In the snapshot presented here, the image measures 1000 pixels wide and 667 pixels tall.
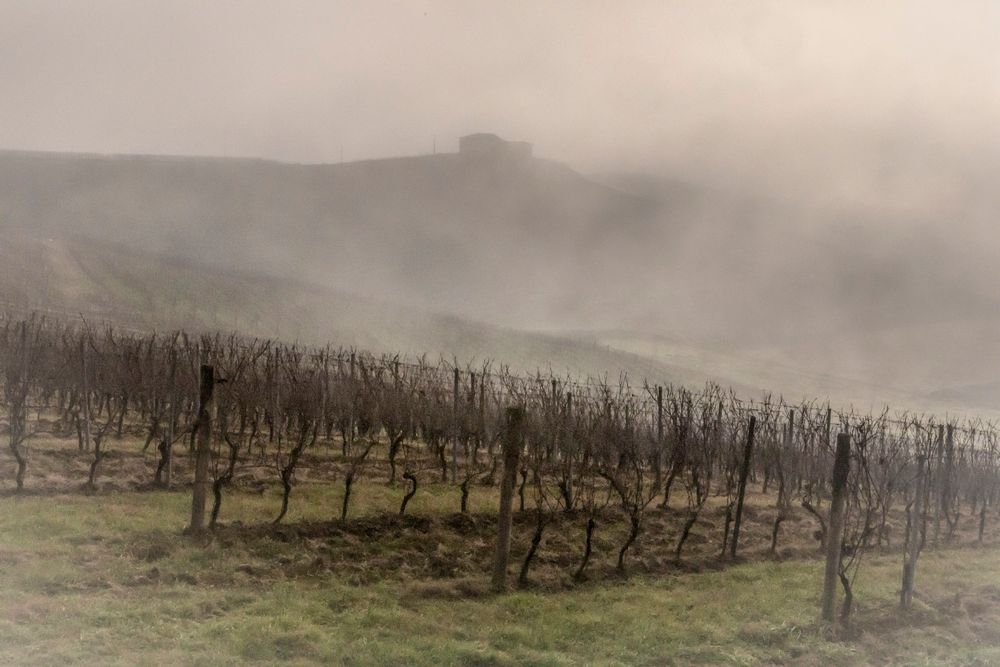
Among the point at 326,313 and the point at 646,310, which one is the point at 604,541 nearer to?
the point at 326,313

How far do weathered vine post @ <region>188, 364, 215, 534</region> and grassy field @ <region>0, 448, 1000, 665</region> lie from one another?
33 cm

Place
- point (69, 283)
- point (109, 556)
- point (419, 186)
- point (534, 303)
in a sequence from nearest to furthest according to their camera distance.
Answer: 1. point (109, 556)
2. point (69, 283)
3. point (534, 303)
4. point (419, 186)

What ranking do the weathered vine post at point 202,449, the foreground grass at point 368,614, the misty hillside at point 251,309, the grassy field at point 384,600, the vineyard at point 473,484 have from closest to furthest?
the foreground grass at point 368,614, the grassy field at point 384,600, the weathered vine post at point 202,449, the vineyard at point 473,484, the misty hillside at point 251,309

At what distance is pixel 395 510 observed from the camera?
1428cm

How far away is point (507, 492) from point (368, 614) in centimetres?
220

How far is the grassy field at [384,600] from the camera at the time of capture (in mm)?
7297

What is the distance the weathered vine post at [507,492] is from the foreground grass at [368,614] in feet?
1.02

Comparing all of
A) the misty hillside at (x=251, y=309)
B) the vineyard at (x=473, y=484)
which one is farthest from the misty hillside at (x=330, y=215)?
the vineyard at (x=473, y=484)

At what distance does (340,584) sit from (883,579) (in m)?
8.03

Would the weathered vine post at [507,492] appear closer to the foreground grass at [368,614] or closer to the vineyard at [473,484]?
the vineyard at [473,484]

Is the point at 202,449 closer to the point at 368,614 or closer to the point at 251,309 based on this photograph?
the point at 368,614

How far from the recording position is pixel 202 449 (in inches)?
421

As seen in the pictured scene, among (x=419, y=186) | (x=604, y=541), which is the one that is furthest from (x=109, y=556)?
(x=419, y=186)

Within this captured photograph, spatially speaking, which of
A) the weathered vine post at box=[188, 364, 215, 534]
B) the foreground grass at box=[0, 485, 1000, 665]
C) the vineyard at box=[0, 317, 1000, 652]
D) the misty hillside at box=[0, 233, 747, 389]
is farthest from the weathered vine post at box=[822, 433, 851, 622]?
the misty hillside at box=[0, 233, 747, 389]
